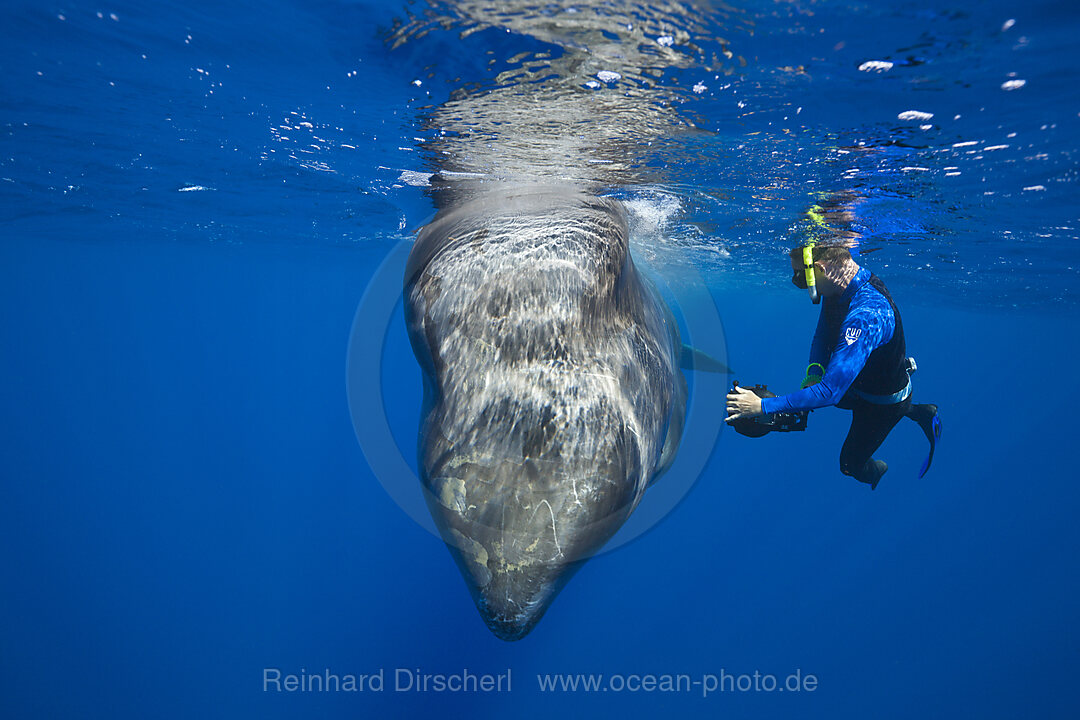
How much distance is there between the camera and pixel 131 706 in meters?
16.6

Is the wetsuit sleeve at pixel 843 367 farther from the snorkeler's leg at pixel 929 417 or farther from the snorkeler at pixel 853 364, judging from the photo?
the snorkeler's leg at pixel 929 417

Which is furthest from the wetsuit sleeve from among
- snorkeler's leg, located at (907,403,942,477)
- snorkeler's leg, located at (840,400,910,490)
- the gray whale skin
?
snorkeler's leg, located at (907,403,942,477)

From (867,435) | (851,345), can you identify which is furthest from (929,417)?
(851,345)

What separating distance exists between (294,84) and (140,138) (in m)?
4.50

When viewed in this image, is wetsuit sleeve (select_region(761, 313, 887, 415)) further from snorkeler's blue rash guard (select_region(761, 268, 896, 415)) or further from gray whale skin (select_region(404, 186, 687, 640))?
gray whale skin (select_region(404, 186, 687, 640))

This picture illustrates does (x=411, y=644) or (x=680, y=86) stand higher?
(x=680, y=86)

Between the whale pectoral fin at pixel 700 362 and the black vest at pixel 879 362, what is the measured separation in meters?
1.13

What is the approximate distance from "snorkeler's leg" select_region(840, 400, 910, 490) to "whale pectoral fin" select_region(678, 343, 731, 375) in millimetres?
1745

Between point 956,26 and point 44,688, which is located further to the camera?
point 44,688

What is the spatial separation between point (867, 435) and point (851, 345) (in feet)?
10.2

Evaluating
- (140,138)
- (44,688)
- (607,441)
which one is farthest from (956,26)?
(44,688)

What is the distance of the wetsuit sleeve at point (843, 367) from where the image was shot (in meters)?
3.42

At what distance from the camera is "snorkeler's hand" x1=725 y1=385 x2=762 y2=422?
11.2 ft

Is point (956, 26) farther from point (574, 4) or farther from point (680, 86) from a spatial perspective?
point (574, 4)
